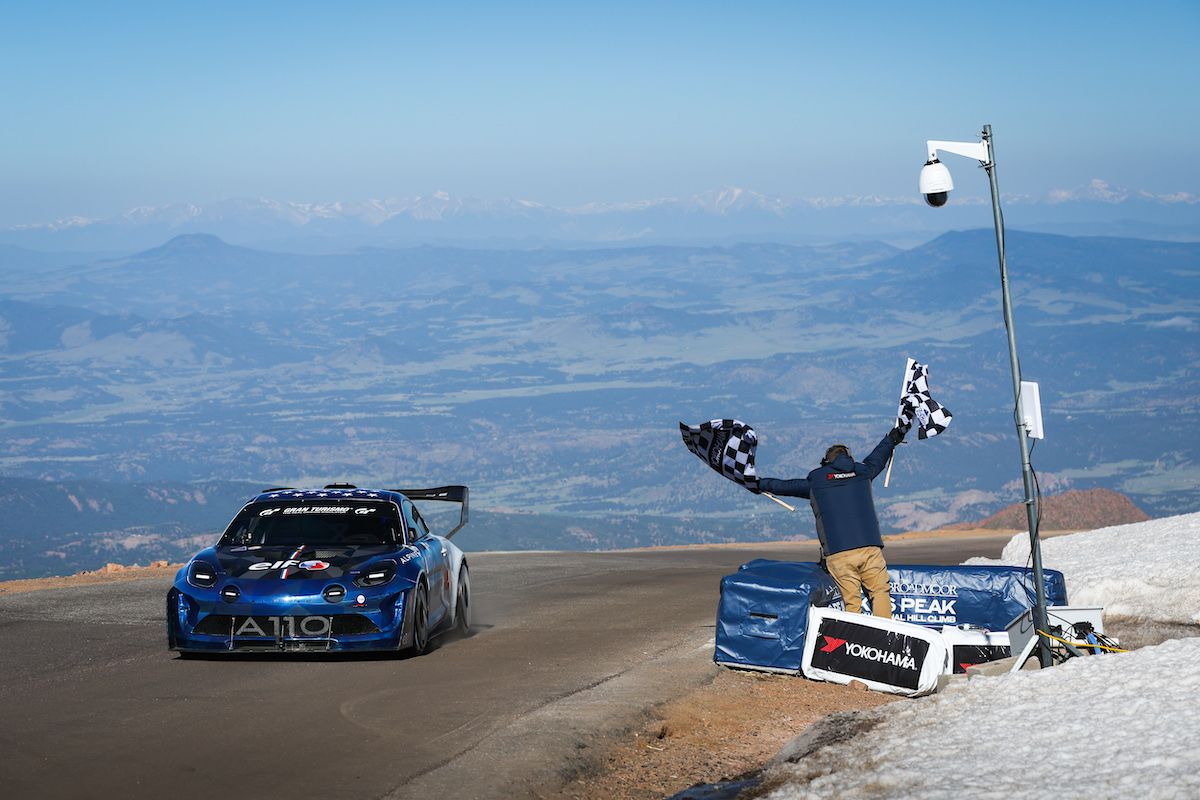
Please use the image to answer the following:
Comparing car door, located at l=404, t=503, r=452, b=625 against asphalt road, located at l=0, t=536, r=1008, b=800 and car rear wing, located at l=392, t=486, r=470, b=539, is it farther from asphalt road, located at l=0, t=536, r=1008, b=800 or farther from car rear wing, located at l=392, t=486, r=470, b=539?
asphalt road, located at l=0, t=536, r=1008, b=800

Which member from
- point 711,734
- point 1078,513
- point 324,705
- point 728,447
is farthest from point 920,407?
point 1078,513

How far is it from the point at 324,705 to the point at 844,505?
14.7ft

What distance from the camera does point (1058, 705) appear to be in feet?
29.2

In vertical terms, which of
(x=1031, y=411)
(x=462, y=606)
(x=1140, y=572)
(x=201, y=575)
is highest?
(x=1031, y=411)

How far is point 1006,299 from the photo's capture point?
11102 millimetres

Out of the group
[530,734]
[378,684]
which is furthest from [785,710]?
[378,684]

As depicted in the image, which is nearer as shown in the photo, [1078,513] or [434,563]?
[434,563]

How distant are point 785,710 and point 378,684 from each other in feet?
9.68

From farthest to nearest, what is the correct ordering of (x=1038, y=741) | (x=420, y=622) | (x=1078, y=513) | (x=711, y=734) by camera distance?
1. (x=1078, y=513)
2. (x=420, y=622)
3. (x=711, y=734)
4. (x=1038, y=741)

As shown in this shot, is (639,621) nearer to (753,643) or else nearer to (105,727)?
(753,643)

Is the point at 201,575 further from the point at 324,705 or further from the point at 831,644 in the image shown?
the point at 831,644

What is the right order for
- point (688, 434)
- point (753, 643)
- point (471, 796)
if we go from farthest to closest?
point (688, 434) → point (753, 643) → point (471, 796)

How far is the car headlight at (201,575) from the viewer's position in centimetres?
1225

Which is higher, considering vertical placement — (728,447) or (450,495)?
(728,447)
